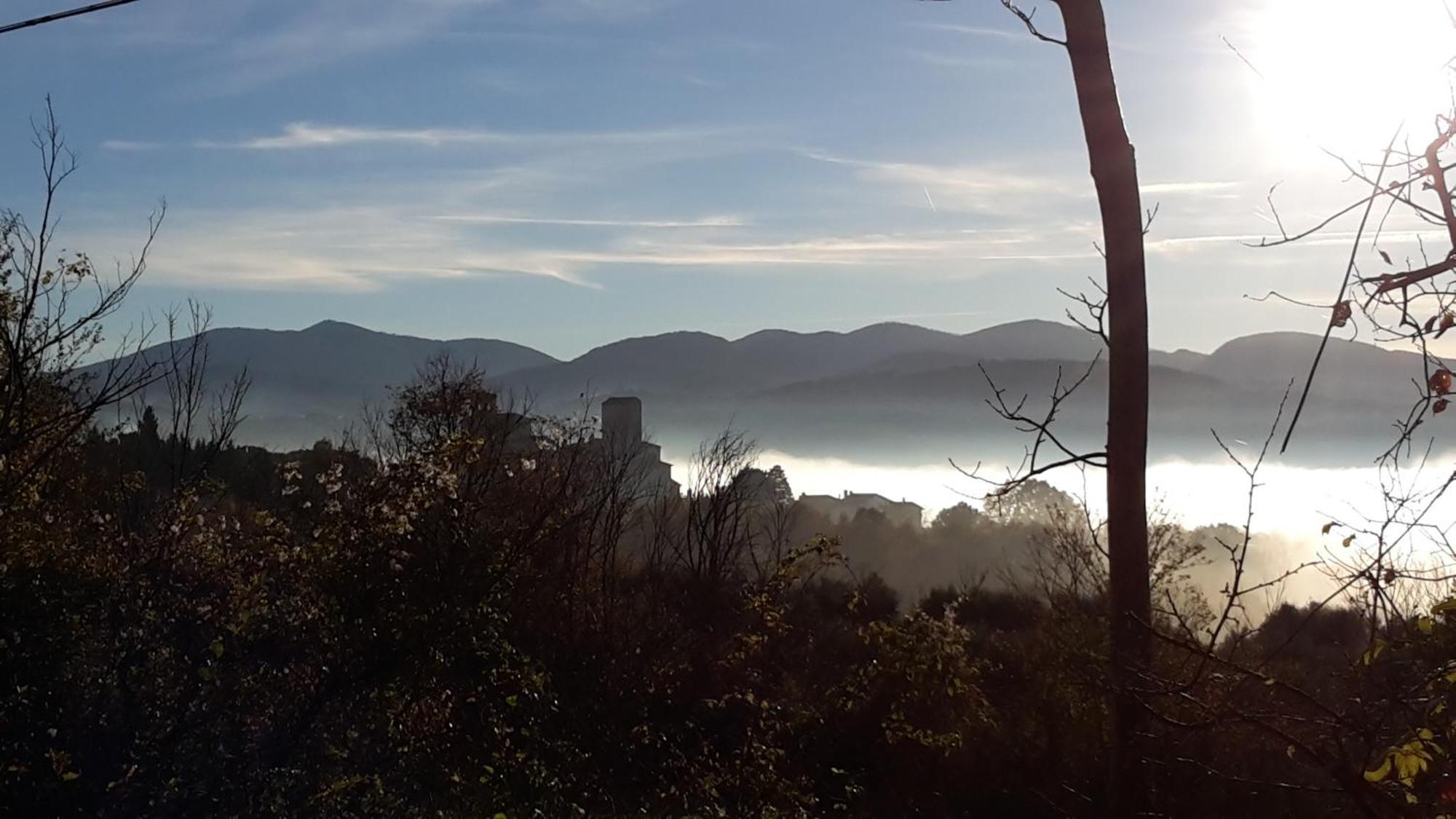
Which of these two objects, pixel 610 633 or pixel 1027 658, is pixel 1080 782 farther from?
pixel 610 633

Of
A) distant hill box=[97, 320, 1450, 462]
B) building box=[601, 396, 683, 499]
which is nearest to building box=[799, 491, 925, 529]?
distant hill box=[97, 320, 1450, 462]

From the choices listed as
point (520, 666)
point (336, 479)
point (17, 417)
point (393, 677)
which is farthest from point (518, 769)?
point (17, 417)

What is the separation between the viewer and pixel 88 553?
24.0 ft

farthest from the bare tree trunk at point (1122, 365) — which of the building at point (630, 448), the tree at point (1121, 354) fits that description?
the building at point (630, 448)

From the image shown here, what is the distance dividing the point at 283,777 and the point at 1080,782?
996 centimetres

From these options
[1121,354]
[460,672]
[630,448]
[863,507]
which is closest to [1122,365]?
[1121,354]

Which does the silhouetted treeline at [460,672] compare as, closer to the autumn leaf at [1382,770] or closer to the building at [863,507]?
the autumn leaf at [1382,770]

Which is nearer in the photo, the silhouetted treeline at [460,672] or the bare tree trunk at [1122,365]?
the bare tree trunk at [1122,365]

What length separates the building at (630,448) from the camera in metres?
22.7

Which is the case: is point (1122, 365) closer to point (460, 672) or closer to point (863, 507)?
point (460, 672)

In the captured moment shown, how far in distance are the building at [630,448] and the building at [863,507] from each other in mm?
24775

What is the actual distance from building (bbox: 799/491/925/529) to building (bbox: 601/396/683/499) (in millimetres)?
24775

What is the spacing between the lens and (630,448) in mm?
24000

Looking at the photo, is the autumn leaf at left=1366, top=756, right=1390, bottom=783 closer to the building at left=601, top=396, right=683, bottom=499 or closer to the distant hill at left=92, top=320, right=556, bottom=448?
the building at left=601, top=396, right=683, bottom=499
